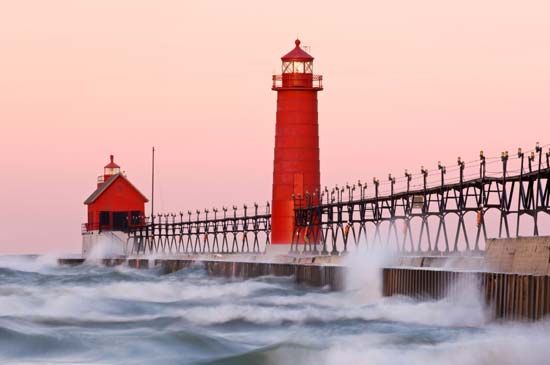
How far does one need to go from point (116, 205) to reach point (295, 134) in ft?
104

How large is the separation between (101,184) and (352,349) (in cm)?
6838

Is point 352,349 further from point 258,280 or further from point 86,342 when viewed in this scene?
point 258,280

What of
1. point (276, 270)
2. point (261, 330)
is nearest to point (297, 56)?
point (276, 270)

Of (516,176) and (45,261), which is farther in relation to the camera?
(45,261)

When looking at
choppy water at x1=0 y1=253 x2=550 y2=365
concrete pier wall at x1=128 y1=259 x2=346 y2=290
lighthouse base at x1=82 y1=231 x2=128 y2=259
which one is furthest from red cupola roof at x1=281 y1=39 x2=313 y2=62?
lighthouse base at x1=82 y1=231 x2=128 y2=259

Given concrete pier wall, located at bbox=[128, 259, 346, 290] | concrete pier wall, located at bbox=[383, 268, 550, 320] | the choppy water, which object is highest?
concrete pier wall, located at bbox=[383, 268, 550, 320]

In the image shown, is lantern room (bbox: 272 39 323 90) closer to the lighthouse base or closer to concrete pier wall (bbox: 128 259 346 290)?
concrete pier wall (bbox: 128 259 346 290)

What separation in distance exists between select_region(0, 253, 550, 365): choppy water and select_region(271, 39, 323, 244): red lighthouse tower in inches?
485

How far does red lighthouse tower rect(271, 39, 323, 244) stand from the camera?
5956cm

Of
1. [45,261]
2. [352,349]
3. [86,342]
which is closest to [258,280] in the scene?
[86,342]

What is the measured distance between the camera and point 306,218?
6131cm

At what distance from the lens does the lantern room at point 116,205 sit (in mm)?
88875

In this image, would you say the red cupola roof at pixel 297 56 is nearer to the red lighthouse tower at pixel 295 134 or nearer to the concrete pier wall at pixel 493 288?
the red lighthouse tower at pixel 295 134

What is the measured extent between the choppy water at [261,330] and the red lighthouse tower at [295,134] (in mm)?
12324
